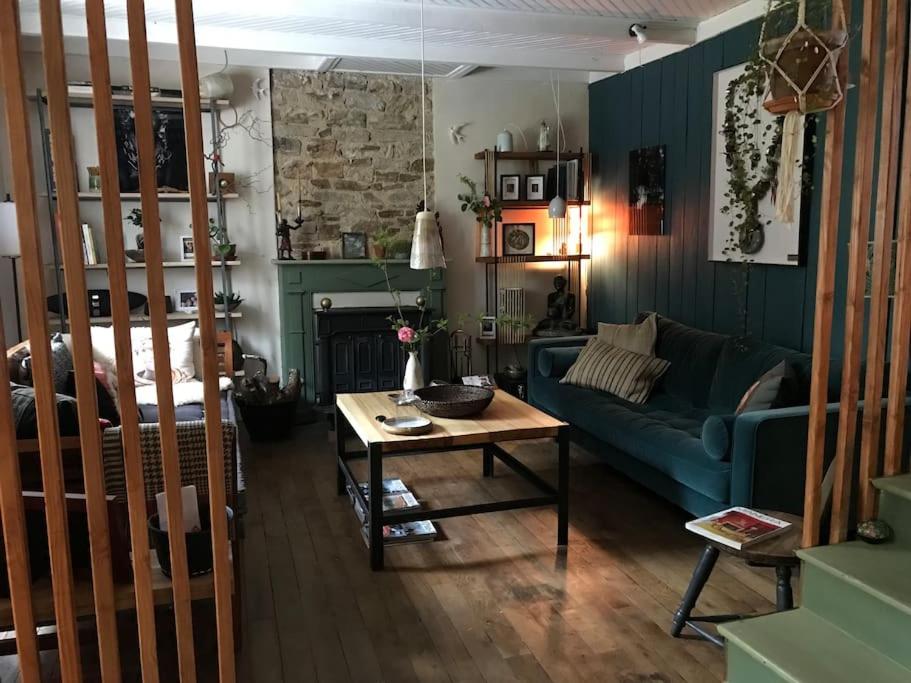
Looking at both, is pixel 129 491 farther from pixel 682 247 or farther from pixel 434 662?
pixel 682 247

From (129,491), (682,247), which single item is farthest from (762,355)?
(129,491)

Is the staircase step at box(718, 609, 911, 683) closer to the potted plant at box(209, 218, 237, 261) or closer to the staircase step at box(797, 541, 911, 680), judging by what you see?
the staircase step at box(797, 541, 911, 680)

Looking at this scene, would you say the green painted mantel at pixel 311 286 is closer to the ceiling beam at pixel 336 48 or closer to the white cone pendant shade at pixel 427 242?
the ceiling beam at pixel 336 48

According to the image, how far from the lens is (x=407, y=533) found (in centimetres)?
364

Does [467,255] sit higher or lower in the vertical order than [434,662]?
higher

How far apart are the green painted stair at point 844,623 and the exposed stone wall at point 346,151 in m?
4.50

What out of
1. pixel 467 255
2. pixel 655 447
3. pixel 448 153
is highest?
pixel 448 153

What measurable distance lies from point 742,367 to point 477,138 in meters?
3.06

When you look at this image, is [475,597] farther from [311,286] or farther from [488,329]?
[488,329]

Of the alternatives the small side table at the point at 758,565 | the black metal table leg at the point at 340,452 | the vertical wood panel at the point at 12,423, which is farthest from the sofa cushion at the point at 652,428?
the vertical wood panel at the point at 12,423

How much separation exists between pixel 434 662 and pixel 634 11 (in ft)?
12.3

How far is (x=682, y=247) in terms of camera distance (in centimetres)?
537

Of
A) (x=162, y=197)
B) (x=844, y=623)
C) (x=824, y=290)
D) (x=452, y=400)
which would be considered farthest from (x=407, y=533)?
(x=162, y=197)

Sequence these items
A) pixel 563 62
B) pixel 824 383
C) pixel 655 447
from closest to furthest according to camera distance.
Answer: pixel 824 383
pixel 655 447
pixel 563 62
